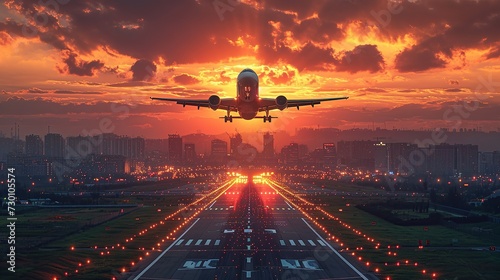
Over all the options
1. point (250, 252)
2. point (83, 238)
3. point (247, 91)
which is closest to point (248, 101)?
point (247, 91)

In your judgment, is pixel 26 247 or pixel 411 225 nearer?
pixel 26 247

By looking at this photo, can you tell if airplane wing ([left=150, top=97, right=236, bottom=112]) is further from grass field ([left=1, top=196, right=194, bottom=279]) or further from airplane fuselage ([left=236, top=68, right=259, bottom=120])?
grass field ([left=1, top=196, right=194, bottom=279])

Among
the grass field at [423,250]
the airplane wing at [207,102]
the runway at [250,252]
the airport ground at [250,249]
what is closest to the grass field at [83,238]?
the airport ground at [250,249]

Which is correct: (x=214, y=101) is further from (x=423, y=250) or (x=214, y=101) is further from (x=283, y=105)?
(x=423, y=250)

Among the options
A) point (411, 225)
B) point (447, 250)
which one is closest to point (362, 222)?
point (411, 225)

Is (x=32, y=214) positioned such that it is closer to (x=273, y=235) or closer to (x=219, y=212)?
(x=219, y=212)

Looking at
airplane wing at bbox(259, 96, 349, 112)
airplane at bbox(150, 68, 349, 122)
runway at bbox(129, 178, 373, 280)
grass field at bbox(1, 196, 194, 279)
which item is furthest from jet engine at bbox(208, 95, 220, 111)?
grass field at bbox(1, 196, 194, 279)
